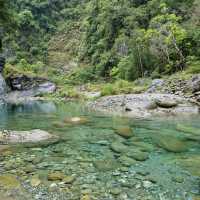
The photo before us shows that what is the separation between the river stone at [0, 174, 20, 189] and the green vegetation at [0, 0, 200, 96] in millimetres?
9212

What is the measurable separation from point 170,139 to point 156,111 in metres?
6.51

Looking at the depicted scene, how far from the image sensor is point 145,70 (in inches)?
1209

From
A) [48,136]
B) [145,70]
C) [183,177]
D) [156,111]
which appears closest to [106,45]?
[145,70]

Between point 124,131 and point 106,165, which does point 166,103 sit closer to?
point 124,131

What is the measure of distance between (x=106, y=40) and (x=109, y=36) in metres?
1.19

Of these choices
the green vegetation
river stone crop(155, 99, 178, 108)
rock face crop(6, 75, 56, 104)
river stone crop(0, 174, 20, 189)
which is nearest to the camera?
river stone crop(0, 174, 20, 189)

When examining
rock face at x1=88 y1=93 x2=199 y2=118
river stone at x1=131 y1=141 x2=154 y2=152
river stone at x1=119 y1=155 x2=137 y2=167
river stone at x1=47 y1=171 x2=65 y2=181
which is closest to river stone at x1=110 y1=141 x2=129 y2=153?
river stone at x1=131 y1=141 x2=154 y2=152

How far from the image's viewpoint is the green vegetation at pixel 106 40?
27438 millimetres

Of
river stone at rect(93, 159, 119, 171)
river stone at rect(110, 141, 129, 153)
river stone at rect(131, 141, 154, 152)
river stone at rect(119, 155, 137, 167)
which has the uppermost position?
river stone at rect(93, 159, 119, 171)

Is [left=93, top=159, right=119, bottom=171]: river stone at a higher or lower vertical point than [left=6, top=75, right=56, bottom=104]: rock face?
higher

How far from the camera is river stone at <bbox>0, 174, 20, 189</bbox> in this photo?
5559 millimetres

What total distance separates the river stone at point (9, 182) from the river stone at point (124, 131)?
493 cm

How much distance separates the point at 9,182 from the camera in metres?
5.77

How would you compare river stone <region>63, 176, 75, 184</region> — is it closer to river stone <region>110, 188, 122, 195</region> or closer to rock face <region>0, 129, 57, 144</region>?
river stone <region>110, 188, 122, 195</region>
